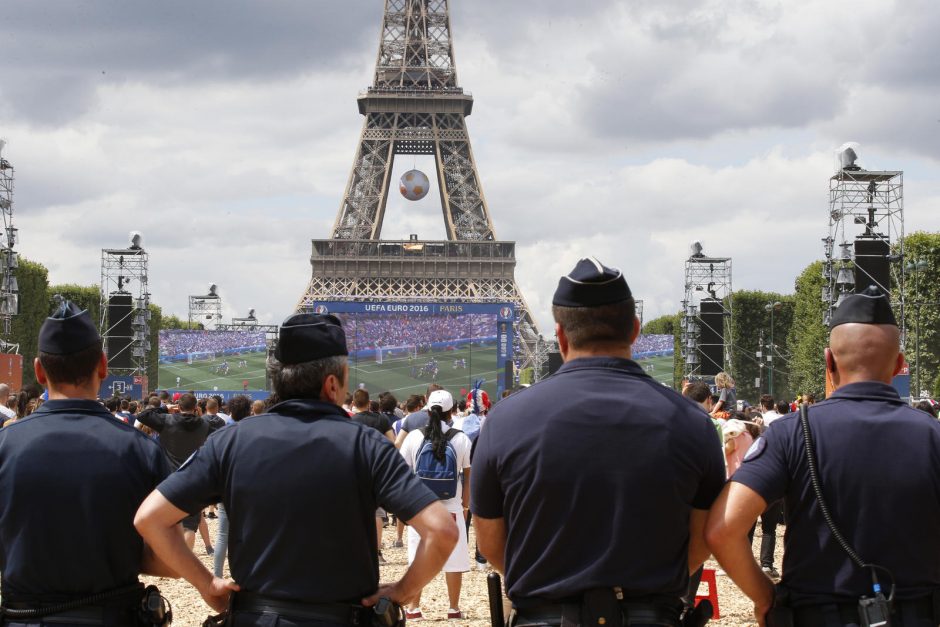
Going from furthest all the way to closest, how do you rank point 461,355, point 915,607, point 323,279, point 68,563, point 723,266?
point 323,279 < point 461,355 < point 723,266 < point 68,563 < point 915,607

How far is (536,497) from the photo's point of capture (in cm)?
385

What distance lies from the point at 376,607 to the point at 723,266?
4068 centimetres

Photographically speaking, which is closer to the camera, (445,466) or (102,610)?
(102,610)

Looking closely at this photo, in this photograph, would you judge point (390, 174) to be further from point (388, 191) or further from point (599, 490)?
point (599, 490)

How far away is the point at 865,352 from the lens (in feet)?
14.0

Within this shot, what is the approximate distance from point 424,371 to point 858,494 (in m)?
41.7

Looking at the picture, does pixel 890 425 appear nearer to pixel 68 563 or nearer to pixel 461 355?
pixel 68 563

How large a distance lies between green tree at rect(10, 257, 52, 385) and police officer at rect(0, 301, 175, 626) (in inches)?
1957

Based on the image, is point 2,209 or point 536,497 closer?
point 536,497

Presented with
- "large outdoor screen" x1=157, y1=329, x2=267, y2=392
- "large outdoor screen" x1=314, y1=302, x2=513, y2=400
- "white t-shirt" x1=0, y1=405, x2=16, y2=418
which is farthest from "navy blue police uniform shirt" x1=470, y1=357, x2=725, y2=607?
"large outdoor screen" x1=157, y1=329, x2=267, y2=392

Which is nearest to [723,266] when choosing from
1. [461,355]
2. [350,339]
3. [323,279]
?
[461,355]

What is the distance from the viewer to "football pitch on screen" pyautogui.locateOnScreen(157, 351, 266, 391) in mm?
48688

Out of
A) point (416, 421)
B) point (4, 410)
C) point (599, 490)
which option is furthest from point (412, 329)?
point (599, 490)

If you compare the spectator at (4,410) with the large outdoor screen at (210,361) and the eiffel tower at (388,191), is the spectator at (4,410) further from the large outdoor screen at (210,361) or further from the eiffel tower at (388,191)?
the eiffel tower at (388,191)
